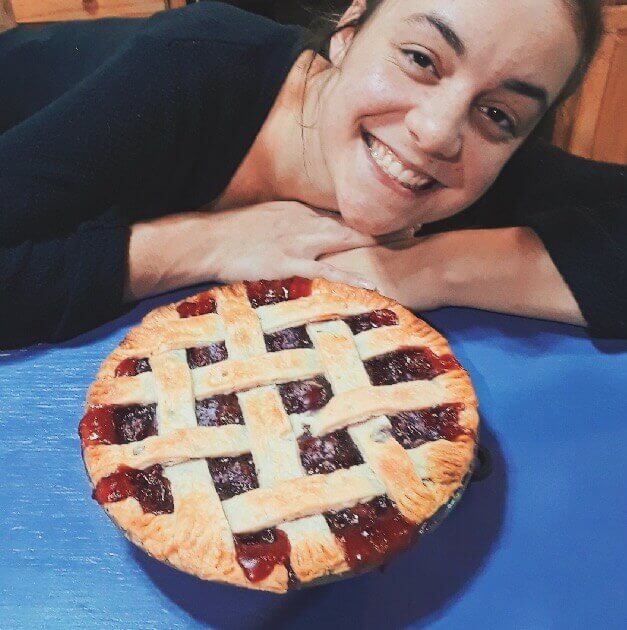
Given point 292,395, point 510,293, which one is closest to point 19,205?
point 292,395

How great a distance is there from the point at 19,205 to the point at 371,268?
0.53 meters

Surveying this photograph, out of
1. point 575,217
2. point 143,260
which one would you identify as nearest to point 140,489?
point 143,260

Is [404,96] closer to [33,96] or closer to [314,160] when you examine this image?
[314,160]

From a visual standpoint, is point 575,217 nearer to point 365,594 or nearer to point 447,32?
point 447,32

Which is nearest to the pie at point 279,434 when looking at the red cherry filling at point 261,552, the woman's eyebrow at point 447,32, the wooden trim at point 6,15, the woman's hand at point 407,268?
the red cherry filling at point 261,552

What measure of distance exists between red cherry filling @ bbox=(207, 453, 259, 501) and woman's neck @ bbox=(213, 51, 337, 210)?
0.57 meters

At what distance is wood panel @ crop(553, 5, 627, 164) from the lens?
175 centimetres

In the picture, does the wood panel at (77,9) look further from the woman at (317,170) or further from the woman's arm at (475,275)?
the woman's arm at (475,275)

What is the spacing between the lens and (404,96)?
0.73 meters

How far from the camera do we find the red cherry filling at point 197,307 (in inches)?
31.0

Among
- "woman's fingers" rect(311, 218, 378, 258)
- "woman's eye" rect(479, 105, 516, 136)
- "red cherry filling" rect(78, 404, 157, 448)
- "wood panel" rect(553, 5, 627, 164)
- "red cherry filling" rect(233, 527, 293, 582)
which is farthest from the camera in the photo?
"wood panel" rect(553, 5, 627, 164)

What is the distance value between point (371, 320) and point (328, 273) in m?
0.15

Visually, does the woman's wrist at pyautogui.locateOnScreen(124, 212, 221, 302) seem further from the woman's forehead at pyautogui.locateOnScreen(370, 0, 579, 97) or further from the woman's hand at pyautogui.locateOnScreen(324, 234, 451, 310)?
the woman's forehead at pyautogui.locateOnScreen(370, 0, 579, 97)

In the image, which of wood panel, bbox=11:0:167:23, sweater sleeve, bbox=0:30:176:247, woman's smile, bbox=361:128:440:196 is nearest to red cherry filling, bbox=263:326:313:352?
woman's smile, bbox=361:128:440:196
